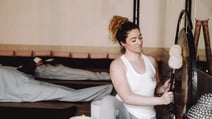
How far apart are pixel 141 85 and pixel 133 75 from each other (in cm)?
8

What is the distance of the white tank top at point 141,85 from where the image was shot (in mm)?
2096

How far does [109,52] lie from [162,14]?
764 mm

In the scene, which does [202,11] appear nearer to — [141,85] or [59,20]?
[141,85]

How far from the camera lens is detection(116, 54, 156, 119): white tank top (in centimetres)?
210

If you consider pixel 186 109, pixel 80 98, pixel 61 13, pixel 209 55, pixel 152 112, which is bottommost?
pixel 80 98

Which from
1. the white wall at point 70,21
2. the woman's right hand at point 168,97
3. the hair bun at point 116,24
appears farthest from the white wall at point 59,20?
the woman's right hand at point 168,97

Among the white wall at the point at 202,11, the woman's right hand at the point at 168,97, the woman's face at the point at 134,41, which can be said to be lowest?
the woman's right hand at the point at 168,97

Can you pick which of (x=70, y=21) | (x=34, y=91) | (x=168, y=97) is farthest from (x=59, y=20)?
(x=168, y=97)

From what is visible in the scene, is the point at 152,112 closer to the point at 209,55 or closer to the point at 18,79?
the point at 209,55

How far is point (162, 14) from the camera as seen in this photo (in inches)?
159

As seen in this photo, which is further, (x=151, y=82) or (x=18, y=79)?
(x=18, y=79)

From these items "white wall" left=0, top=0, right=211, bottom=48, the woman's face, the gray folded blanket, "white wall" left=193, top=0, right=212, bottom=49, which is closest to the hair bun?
the woman's face

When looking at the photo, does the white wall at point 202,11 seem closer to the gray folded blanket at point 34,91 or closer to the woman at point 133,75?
the woman at point 133,75

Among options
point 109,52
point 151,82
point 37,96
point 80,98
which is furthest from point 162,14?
point 151,82
